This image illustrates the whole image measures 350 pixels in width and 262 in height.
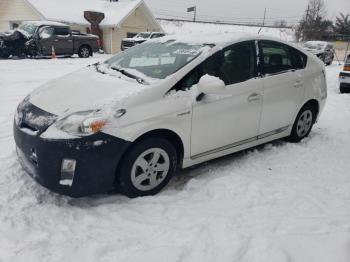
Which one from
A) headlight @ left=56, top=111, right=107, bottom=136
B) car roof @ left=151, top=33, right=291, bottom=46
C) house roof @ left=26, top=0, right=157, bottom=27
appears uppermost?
house roof @ left=26, top=0, right=157, bottom=27

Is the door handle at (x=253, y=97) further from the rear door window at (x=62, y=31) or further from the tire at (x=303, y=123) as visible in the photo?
the rear door window at (x=62, y=31)

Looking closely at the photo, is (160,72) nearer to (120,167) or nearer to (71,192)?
(120,167)

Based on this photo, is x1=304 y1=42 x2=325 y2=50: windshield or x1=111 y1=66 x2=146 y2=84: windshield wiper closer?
x1=111 y1=66 x2=146 y2=84: windshield wiper

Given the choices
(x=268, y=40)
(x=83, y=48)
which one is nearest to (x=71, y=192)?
(x=268, y=40)

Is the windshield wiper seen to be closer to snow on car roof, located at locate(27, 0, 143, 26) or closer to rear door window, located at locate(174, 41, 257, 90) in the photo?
rear door window, located at locate(174, 41, 257, 90)

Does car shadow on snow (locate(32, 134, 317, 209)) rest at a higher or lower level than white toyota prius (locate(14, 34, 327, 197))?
lower

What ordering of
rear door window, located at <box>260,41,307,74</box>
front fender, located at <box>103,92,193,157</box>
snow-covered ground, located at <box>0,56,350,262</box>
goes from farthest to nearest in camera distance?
rear door window, located at <box>260,41,307,74</box> → front fender, located at <box>103,92,193,157</box> → snow-covered ground, located at <box>0,56,350,262</box>

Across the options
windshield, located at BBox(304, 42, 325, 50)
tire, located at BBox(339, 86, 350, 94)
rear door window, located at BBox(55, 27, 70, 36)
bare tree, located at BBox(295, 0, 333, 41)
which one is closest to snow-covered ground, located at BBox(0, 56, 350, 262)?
tire, located at BBox(339, 86, 350, 94)

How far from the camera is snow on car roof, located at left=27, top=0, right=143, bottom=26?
25.1 meters

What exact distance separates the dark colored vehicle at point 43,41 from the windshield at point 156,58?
42.0ft

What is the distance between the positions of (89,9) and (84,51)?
11119 millimetres

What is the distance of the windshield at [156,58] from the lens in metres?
3.81

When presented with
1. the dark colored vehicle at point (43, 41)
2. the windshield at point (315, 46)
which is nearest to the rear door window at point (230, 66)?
the dark colored vehicle at point (43, 41)

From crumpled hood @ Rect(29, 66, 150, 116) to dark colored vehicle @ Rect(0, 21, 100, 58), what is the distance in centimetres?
1319
